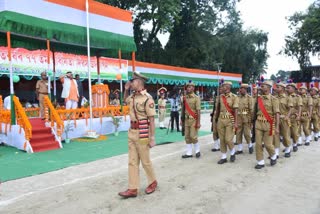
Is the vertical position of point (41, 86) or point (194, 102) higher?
point (41, 86)

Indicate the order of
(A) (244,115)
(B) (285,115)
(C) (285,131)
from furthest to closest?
1. (A) (244,115)
2. (B) (285,115)
3. (C) (285,131)

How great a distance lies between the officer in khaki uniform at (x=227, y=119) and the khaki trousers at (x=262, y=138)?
1.72 feet

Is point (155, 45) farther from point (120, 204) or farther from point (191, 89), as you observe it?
point (120, 204)

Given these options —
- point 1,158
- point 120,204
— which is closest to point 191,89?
point 120,204

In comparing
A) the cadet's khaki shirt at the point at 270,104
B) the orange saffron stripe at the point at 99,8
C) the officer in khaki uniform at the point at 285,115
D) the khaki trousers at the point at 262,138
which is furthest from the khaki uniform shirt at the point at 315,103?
the orange saffron stripe at the point at 99,8

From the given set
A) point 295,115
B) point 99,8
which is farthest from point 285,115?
point 99,8

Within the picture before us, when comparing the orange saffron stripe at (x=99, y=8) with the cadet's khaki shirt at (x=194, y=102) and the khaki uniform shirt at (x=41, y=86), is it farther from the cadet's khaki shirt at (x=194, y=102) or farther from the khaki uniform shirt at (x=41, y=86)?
the cadet's khaki shirt at (x=194, y=102)

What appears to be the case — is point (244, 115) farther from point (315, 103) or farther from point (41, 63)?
point (41, 63)

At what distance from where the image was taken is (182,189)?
5512 millimetres

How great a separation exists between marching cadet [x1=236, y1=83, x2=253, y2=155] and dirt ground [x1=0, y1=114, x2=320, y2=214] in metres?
0.94

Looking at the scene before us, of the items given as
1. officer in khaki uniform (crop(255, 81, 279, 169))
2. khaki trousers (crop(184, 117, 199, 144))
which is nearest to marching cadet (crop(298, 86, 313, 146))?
officer in khaki uniform (crop(255, 81, 279, 169))

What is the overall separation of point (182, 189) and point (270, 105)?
9.17ft

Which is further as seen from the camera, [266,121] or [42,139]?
[42,139]

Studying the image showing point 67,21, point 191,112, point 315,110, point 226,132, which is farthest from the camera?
point 315,110
